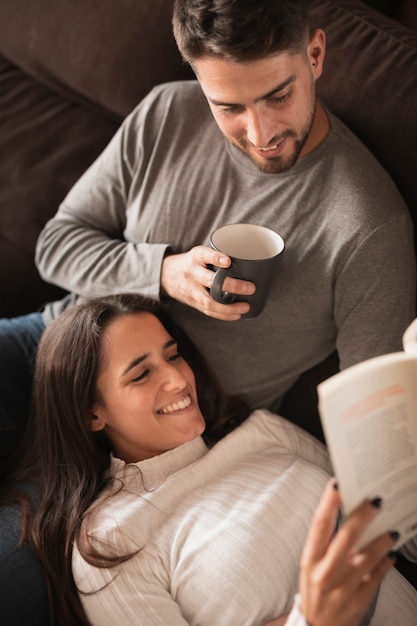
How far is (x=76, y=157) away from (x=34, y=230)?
0.24 m

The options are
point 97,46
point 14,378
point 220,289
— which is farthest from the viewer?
point 97,46

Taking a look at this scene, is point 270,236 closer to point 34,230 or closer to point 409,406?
point 409,406

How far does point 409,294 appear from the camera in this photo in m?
1.22

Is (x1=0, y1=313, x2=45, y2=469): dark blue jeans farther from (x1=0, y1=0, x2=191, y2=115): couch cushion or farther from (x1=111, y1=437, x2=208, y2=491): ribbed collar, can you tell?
(x1=0, y1=0, x2=191, y2=115): couch cushion

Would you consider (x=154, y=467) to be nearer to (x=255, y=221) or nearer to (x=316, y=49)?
(x=255, y=221)

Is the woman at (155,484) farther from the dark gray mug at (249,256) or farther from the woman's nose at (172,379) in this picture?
the dark gray mug at (249,256)

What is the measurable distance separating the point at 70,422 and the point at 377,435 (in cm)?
77

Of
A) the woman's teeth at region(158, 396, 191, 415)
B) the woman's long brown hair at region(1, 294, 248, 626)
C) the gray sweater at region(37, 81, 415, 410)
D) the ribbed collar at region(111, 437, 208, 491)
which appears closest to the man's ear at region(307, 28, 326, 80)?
the gray sweater at region(37, 81, 415, 410)

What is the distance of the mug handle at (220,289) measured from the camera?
1104 millimetres

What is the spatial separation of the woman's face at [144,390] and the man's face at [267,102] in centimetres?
42

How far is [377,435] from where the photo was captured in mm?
707

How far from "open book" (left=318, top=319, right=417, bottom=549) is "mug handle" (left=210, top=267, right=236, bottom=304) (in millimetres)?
433

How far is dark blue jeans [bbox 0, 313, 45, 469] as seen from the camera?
141 centimetres

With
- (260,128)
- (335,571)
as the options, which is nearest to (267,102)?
(260,128)
